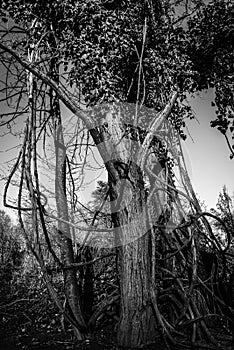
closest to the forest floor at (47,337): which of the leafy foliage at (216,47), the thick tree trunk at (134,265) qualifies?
the thick tree trunk at (134,265)

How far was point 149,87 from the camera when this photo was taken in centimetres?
459

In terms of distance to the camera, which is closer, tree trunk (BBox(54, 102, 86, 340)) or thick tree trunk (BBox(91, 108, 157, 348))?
thick tree trunk (BBox(91, 108, 157, 348))

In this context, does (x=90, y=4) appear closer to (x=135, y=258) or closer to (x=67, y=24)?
(x=67, y=24)

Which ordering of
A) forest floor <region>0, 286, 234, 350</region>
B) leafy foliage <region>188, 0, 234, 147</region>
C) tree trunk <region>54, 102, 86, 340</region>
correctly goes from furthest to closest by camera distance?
leafy foliage <region>188, 0, 234, 147</region>
tree trunk <region>54, 102, 86, 340</region>
forest floor <region>0, 286, 234, 350</region>

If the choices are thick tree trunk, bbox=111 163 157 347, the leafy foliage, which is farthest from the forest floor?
the leafy foliage

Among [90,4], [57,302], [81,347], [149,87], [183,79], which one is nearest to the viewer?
[81,347]

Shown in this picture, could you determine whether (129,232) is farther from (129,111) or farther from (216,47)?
(216,47)

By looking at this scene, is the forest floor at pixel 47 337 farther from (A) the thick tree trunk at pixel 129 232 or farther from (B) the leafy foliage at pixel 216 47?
(B) the leafy foliage at pixel 216 47

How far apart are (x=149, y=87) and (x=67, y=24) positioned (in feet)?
4.89

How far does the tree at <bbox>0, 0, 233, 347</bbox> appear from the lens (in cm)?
320

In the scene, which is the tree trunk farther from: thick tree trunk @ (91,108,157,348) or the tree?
thick tree trunk @ (91,108,157,348)

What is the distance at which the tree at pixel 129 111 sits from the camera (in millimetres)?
3197

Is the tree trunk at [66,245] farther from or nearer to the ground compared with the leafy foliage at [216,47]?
nearer to the ground

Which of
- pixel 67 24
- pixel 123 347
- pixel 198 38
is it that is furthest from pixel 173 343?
pixel 198 38
